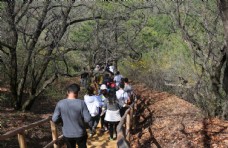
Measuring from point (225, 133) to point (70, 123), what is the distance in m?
4.89

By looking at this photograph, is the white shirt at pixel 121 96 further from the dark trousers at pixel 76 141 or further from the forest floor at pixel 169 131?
the dark trousers at pixel 76 141

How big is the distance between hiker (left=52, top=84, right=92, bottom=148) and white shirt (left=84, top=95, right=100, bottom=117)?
3.83 metres

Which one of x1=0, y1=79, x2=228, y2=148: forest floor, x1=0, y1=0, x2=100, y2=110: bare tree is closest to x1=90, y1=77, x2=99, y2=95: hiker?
x1=0, y1=0, x2=100, y2=110: bare tree

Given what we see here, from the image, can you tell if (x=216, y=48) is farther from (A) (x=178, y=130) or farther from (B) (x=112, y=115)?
(B) (x=112, y=115)

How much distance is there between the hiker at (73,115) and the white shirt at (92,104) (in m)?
3.83

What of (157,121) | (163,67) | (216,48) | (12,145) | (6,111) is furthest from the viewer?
(163,67)

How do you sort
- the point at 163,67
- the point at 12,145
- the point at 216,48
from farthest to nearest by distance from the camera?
the point at 163,67 < the point at 216,48 < the point at 12,145

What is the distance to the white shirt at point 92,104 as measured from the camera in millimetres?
9750

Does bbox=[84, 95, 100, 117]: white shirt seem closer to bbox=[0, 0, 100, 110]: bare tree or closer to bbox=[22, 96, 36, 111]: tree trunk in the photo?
bbox=[0, 0, 100, 110]: bare tree

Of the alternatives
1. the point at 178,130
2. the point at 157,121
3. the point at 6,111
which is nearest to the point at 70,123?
the point at 178,130

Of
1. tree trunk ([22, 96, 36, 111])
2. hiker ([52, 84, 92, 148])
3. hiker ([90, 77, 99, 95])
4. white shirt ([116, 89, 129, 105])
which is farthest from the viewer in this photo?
hiker ([90, 77, 99, 95])

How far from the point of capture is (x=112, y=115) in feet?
32.1

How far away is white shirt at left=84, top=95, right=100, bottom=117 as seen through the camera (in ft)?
32.0

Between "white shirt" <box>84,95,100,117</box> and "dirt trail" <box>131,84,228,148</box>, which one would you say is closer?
"dirt trail" <box>131,84,228,148</box>
